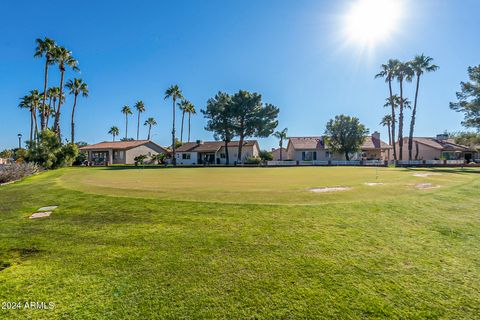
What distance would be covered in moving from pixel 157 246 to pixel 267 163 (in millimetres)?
A: 35326

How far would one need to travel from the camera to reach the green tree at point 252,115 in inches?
1682

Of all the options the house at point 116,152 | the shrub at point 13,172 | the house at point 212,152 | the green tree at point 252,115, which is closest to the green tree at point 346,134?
the green tree at point 252,115

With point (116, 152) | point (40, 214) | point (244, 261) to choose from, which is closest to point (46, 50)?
point (116, 152)

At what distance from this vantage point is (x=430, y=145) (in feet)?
163

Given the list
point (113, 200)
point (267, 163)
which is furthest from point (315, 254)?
point (267, 163)

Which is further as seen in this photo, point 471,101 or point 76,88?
point 76,88

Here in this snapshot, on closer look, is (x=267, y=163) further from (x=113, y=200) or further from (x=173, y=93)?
(x=113, y=200)

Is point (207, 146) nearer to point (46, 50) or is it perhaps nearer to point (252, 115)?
point (252, 115)

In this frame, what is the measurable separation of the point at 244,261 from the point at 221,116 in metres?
41.7

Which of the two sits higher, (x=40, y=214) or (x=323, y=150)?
(x=323, y=150)

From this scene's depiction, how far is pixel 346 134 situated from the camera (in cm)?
4181

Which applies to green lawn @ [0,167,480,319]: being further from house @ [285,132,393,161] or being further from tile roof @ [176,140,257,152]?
tile roof @ [176,140,257,152]

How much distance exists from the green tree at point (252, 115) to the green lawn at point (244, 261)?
3651 centimetres

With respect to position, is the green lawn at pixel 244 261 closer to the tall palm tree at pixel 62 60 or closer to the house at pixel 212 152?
the tall palm tree at pixel 62 60
